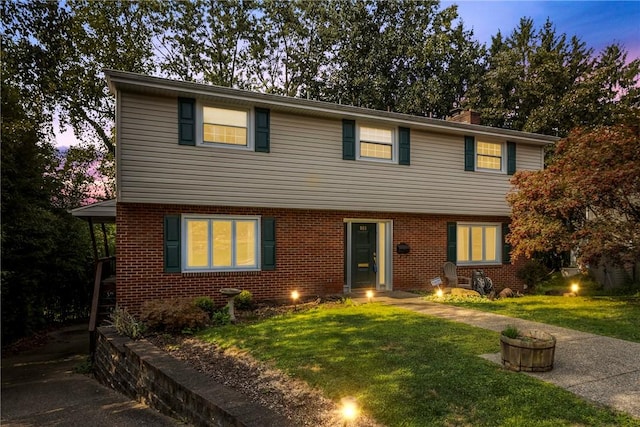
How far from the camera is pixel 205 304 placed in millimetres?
9125

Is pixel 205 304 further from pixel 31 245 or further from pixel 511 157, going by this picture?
pixel 511 157

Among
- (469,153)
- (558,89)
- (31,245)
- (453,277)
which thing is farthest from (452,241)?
(558,89)

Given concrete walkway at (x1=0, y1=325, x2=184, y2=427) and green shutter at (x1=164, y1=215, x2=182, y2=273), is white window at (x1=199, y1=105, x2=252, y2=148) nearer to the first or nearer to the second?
green shutter at (x1=164, y1=215, x2=182, y2=273)

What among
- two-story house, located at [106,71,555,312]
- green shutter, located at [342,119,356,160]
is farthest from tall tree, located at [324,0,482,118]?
green shutter, located at [342,119,356,160]

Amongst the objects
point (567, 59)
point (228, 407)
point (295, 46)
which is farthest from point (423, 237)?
point (567, 59)

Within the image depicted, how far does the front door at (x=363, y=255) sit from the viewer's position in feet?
39.4

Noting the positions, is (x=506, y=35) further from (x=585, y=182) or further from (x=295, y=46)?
(x=585, y=182)

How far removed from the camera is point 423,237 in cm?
1268

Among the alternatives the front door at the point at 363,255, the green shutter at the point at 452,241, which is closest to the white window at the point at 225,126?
the front door at the point at 363,255

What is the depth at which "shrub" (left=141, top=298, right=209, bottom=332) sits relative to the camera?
784 cm

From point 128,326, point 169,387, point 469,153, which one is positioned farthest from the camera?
point 469,153

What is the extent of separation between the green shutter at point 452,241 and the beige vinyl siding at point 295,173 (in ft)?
2.09

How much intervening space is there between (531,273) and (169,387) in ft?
42.4

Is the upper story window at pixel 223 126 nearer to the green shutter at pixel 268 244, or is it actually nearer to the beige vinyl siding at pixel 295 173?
the beige vinyl siding at pixel 295 173
